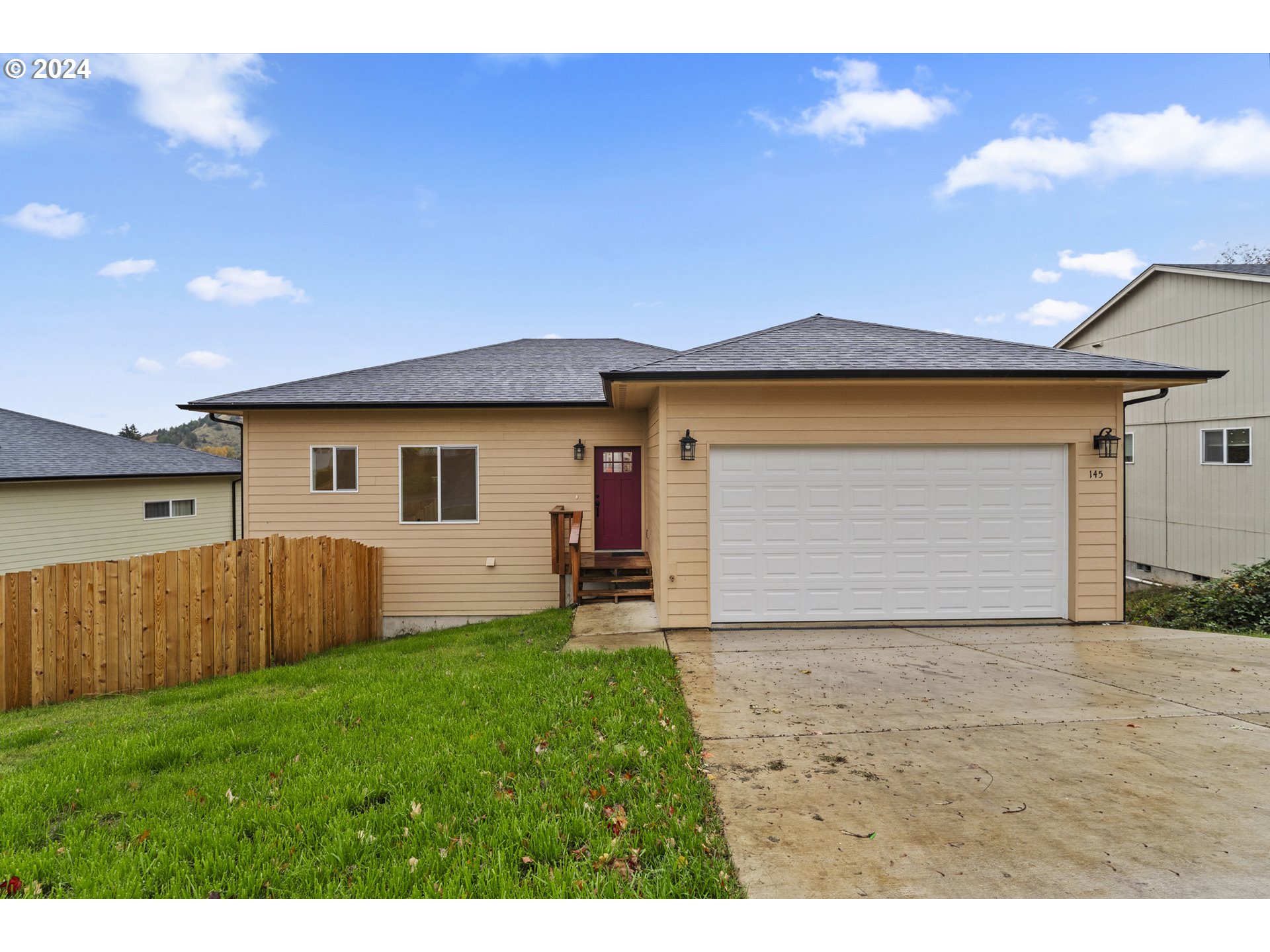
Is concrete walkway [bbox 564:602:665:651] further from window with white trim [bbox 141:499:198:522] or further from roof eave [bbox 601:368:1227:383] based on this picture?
window with white trim [bbox 141:499:198:522]

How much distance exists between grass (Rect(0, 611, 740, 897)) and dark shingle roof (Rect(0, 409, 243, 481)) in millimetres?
11306

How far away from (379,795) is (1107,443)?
7987mm

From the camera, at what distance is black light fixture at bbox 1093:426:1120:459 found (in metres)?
6.77

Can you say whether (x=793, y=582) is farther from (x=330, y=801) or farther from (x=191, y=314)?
(x=191, y=314)

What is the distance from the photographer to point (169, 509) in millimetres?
15523

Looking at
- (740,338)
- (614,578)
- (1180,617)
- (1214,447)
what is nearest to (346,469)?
(614,578)

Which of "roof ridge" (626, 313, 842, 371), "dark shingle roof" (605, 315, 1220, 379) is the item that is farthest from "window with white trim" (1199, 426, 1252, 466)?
"roof ridge" (626, 313, 842, 371)

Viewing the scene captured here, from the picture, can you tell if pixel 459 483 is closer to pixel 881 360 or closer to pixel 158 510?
pixel 881 360

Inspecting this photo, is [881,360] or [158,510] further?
[158,510]

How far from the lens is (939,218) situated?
17.0m

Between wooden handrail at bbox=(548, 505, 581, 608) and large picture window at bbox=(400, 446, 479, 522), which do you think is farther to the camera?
large picture window at bbox=(400, 446, 479, 522)

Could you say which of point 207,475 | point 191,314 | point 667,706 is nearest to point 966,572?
point 667,706
